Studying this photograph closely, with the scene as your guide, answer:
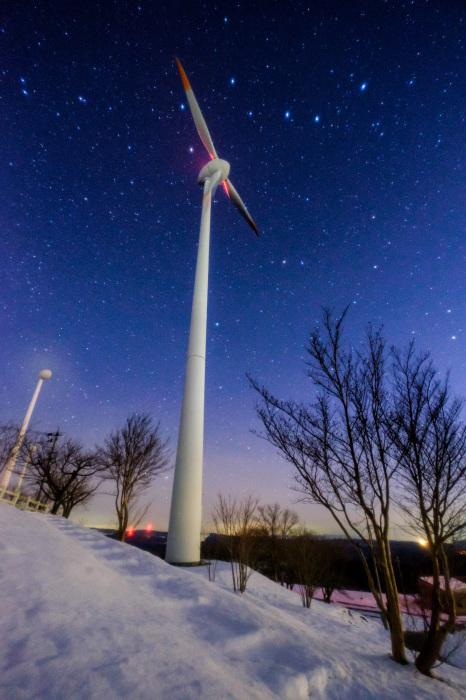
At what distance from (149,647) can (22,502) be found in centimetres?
1949

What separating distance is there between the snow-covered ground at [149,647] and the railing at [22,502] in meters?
15.2

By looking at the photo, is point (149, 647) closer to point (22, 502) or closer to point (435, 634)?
point (435, 634)

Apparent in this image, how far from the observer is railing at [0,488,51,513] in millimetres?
16059

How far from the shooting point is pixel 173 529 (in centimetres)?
1019

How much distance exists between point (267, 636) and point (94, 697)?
7.46ft

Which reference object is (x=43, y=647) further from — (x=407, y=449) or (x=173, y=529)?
(x=173, y=529)

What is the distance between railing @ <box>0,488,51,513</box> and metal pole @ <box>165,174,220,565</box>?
11.1 m

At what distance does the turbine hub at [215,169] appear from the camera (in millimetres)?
18594

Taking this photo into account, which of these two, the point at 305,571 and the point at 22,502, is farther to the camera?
the point at 22,502

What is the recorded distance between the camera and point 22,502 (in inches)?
653

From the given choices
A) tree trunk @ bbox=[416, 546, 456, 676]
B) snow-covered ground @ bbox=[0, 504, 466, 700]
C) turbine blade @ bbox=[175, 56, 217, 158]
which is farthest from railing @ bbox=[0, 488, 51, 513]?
turbine blade @ bbox=[175, 56, 217, 158]

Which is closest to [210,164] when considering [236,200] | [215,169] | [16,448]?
[215,169]

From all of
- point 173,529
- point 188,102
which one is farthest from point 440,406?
point 188,102

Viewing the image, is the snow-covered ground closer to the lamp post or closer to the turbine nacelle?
the turbine nacelle
